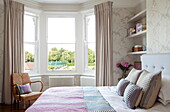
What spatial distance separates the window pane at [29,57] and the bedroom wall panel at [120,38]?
2302 mm

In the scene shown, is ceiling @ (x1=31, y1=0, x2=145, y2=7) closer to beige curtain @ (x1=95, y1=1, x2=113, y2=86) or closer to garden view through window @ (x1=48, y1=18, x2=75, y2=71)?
beige curtain @ (x1=95, y1=1, x2=113, y2=86)

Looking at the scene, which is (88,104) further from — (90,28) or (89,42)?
(90,28)

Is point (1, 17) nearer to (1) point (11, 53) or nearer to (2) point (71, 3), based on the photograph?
(1) point (11, 53)

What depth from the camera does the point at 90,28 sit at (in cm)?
464

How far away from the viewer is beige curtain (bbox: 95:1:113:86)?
402 centimetres

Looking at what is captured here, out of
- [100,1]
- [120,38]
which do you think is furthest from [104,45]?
[100,1]

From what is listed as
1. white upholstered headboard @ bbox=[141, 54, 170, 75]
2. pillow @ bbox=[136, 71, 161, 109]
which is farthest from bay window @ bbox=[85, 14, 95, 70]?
pillow @ bbox=[136, 71, 161, 109]

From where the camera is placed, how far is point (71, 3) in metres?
4.57

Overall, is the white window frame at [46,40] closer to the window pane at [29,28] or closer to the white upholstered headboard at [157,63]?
the window pane at [29,28]

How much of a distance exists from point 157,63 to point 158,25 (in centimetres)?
69

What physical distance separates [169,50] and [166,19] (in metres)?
0.49

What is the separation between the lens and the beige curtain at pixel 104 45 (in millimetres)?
4016

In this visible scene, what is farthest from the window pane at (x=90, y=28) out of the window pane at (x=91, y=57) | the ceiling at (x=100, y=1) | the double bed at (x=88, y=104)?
the double bed at (x=88, y=104)

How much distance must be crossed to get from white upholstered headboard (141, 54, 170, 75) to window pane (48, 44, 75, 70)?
92.8 inches
